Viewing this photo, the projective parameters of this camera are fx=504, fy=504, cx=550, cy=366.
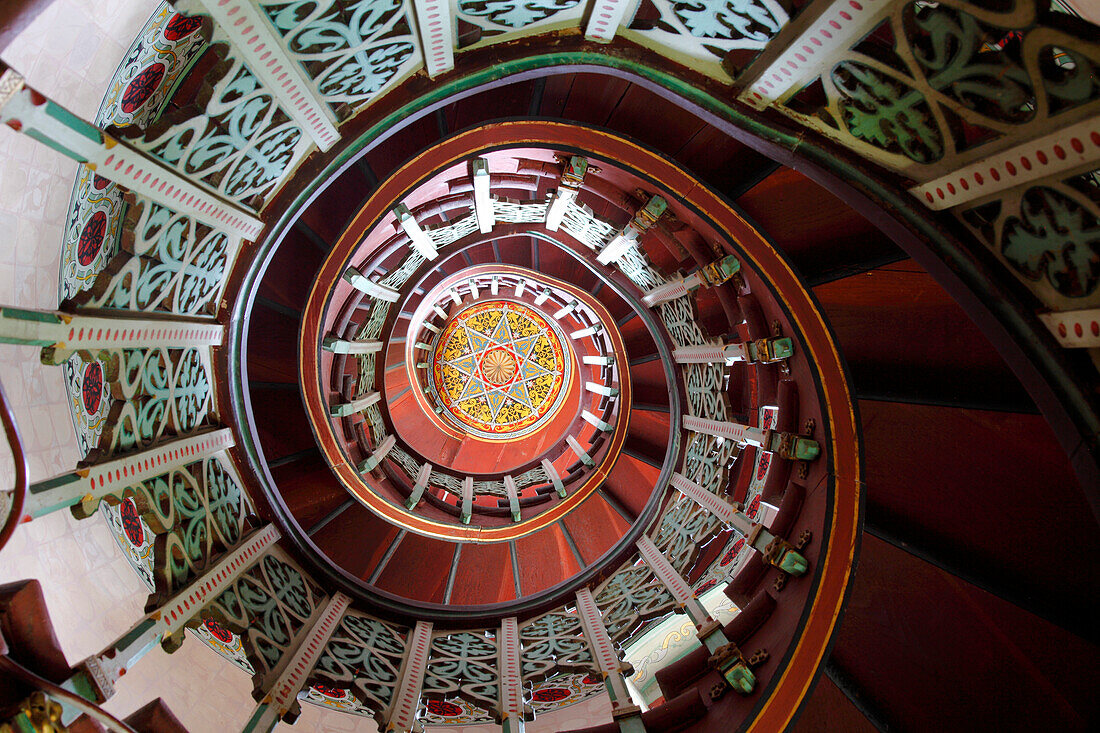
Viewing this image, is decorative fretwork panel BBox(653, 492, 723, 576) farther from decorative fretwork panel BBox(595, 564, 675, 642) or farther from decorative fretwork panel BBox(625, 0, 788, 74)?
decorative fretwork panel BBox(625, 0, 788, 74)

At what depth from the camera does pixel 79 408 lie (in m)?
3.27

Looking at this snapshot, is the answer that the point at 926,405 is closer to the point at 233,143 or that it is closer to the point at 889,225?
the point at 889,225

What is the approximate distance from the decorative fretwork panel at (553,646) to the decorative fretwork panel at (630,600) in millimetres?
372

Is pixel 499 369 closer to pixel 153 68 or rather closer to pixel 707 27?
pixel 153 68

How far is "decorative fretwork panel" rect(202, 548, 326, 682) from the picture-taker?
3.92m

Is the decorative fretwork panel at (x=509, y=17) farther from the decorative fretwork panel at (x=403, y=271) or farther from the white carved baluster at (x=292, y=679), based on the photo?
the white carved baluster at (x=292, y=679)

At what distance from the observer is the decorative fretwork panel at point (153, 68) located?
2.57 m

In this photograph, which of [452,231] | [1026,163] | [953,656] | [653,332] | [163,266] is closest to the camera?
[1026,163]

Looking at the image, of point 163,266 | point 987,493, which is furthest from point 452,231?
point 987,493

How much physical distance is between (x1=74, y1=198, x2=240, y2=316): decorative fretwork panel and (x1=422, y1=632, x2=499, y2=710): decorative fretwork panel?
4.25 metres

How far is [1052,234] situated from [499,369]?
40.6 feet

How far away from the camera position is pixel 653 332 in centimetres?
682

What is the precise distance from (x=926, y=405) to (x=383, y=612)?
561 cm

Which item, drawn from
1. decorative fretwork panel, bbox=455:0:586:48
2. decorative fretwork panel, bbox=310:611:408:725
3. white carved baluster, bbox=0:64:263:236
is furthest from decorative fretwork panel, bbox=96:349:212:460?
decorative fretwork panel, bbox=455:0:586:48
